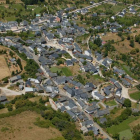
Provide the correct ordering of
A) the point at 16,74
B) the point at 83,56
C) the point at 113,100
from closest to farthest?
the point at 113,100 → the point at 16,74 → the point at 83,56

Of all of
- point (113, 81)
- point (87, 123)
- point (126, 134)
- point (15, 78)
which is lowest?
point (126, 134)

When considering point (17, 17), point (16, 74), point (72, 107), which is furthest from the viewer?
point (17, 17)

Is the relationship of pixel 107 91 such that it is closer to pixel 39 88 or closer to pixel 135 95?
Answer: pixel 135 95

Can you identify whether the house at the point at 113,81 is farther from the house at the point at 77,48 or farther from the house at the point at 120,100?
the house at the point at 77,48

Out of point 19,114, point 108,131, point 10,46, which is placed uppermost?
point 10,46

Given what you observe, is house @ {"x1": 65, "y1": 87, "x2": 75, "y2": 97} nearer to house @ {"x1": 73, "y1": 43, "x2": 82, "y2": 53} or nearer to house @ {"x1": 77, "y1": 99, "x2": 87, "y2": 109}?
house @ {"x1": 77, "y1": 99, "x2": 87, "y2": 109}

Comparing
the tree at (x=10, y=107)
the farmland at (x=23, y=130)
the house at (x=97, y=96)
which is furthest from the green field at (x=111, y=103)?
the tree at (x=10, y=107)

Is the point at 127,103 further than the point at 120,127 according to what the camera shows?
Yes

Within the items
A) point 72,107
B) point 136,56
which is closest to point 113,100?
point 72,107

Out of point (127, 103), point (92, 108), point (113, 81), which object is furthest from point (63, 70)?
point (127, 103)

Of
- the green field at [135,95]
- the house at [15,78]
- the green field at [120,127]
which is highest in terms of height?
the house at [15,78]

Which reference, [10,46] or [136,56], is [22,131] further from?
[136,56]
